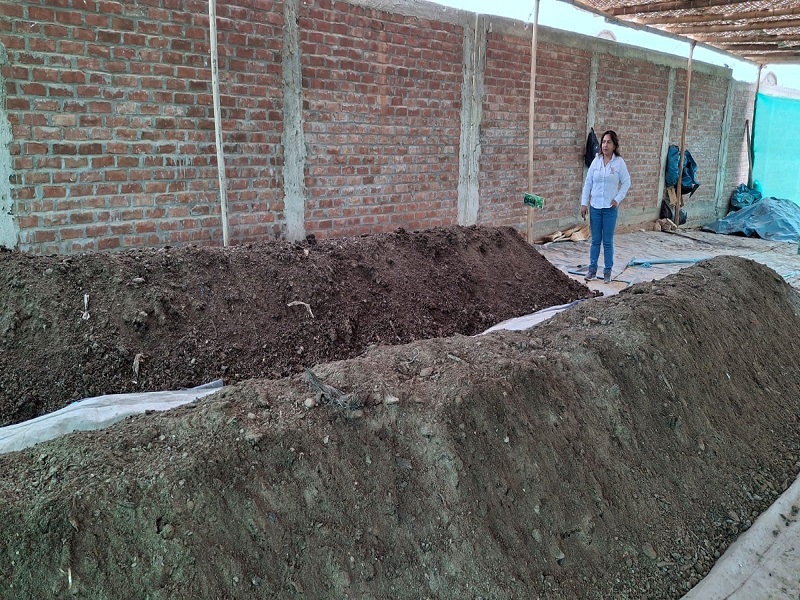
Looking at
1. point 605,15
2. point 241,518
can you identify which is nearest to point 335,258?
point 241,518

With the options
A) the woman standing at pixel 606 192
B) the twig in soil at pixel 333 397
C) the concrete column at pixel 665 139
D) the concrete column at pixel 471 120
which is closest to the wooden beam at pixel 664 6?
the concrete column at pixel 665 139

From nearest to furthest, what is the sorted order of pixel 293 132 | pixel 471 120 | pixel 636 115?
pixel 293 132 → pixel 471 120 → pixel 636 115

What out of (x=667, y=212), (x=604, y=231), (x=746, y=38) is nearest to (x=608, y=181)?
(x=604, y=231)

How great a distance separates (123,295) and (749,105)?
44.6ft

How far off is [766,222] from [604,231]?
6701 mm

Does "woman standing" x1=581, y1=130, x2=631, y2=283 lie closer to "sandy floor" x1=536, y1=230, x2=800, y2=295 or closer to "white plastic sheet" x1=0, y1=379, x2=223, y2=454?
"sandy floor" x1=536, y1=230, x2=800, y2=295

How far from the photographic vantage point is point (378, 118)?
583 cm

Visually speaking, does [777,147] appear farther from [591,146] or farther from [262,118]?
[262,118]

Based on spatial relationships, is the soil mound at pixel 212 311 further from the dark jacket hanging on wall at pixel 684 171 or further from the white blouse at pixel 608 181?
the dark jacket hanging on wall at pixel 684 171

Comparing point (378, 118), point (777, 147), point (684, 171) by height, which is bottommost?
point (684, 171)

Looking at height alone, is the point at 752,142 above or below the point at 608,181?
Result: above

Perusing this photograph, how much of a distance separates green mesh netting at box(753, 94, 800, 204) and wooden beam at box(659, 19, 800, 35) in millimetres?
4307

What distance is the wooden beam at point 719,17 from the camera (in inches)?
307

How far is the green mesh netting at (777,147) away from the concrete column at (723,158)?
1.08 meters
